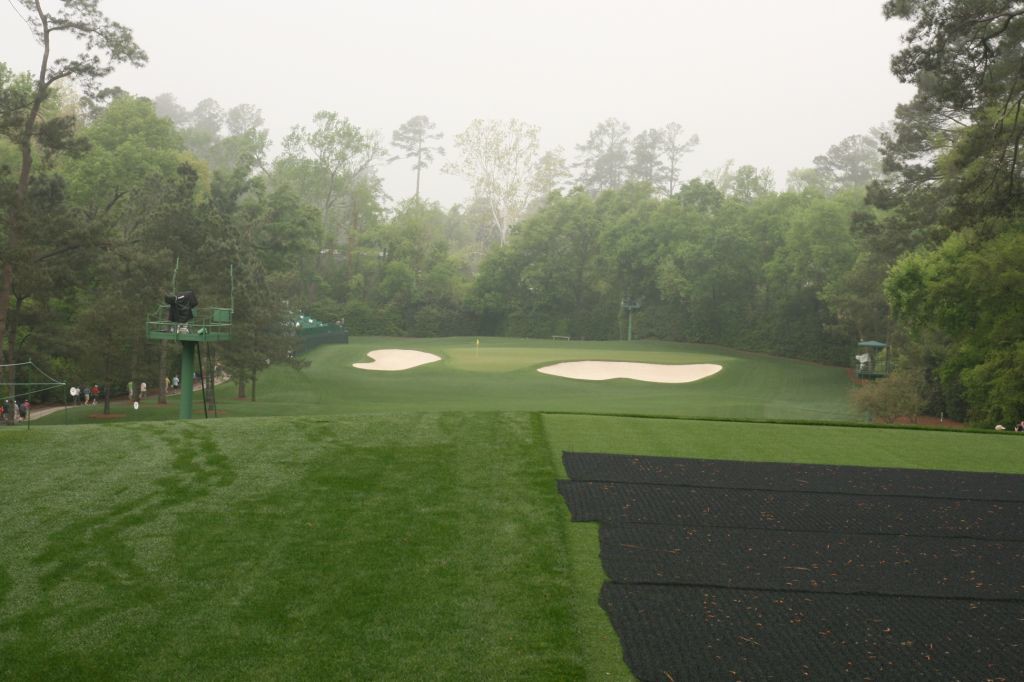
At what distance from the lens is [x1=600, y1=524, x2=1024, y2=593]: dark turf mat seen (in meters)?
8.16

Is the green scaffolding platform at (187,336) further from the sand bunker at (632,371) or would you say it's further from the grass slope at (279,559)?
the sand bunker at (632,371)

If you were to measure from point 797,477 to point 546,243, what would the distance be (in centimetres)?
5185

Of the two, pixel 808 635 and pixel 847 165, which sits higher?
pixel 847 165

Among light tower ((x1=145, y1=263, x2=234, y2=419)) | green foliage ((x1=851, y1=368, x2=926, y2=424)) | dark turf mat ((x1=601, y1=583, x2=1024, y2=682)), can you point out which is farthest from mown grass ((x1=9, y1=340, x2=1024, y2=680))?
green foliage ((x1=851, y1=368, x2=926, y2=424))

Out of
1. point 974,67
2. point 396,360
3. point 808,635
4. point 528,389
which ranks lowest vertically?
point 528,389

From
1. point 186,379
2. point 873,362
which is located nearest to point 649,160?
point 873,362

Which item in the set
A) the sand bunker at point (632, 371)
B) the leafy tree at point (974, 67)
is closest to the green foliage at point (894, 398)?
the sand bunker at point (632, 371)

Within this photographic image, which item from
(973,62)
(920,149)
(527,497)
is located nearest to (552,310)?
(920,149)

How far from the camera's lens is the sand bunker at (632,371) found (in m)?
40.3

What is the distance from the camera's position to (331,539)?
9.05 meters

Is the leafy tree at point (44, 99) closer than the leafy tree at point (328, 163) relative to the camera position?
Yes

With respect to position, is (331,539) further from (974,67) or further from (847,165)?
(847,165)

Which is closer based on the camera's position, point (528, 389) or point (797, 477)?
point (797, 477)

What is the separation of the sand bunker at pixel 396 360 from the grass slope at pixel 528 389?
2.62 ft
